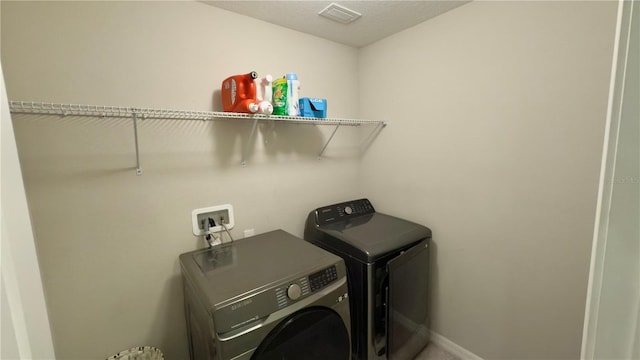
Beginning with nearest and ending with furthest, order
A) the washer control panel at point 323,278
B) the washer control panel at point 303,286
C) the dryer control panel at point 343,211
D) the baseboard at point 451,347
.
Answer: the washer control panel at point 303,286
the washer control panel at point 323,278
the baseboard at point 451,347
the dryer control panel at point 343,211

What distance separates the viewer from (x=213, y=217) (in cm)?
168

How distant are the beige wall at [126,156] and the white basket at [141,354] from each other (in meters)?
0.04

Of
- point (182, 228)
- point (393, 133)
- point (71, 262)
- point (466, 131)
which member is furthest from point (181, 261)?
point (466, 131)

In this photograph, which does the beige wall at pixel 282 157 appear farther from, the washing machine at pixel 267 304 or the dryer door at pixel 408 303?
the washing machine at pixel 267 304

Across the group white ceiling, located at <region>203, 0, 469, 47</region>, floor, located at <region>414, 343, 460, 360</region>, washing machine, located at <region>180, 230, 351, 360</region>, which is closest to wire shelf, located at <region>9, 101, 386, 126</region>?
white ceiling, located at <region>203, 0, 469, 47</region>

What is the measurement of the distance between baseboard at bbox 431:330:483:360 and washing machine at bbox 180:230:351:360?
3.47ft

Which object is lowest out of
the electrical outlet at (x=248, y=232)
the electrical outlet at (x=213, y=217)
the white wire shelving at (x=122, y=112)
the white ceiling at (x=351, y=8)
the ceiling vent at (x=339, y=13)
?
the electrical outlet at (x=248, y=232)

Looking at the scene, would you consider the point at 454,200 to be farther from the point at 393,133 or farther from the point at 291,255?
the point at 291,255

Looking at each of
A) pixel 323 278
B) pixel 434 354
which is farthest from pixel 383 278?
pixel 434 354

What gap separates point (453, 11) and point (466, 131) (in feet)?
2.59

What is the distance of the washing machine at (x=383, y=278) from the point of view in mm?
1571

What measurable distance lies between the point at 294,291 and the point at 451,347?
5.10 ft

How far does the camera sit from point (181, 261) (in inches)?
58.1

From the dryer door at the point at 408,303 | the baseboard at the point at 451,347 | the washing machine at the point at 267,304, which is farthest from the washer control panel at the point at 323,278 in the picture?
the baseboard at the point at 451,347
